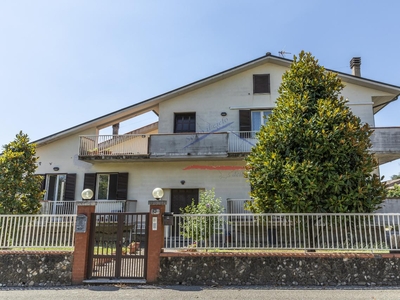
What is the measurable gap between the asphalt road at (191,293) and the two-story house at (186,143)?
263 inches

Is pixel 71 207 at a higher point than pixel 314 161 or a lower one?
lower

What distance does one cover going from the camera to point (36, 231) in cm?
780

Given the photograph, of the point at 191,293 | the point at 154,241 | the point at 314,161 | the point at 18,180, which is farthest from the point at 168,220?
the point at 18,180

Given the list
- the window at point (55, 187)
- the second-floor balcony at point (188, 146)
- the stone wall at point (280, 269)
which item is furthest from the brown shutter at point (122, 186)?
the stone wall at point (280, 269)

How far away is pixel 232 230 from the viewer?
7.84m

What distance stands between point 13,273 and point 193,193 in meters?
8.52

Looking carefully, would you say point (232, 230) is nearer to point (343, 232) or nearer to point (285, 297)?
point (285, 297)

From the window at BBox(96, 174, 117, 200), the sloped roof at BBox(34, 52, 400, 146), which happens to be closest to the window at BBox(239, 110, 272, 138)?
the sloped roof at BBox(34, 52, 400, 146)

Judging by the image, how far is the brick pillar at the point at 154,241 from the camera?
7336 millimetres

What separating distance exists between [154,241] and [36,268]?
10.3ft

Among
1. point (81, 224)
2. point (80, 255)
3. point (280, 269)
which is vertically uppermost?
point (81, 224)

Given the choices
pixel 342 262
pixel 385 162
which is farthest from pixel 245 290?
pixel 385 162

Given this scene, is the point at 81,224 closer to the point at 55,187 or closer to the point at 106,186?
the point at 106,186

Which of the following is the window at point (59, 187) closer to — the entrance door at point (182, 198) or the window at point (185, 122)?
the entrance door at point (182, 198)
